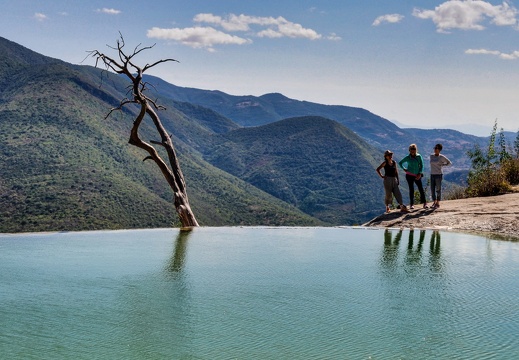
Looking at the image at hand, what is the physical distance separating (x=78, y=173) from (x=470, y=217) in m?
83.7

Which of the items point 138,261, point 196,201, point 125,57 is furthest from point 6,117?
point 138,261

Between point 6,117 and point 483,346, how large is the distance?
11379 cm

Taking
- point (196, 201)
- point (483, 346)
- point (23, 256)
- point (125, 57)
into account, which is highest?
point (125, 57)

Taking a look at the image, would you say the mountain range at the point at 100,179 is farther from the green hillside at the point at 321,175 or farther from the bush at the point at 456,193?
the bush at the point at 456,193

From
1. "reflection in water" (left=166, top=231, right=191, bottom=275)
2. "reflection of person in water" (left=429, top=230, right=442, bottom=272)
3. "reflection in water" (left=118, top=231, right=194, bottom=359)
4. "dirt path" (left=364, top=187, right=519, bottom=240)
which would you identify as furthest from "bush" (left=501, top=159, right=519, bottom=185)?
"reflection in water" (left=118, top=231, right=194, bottom=359)

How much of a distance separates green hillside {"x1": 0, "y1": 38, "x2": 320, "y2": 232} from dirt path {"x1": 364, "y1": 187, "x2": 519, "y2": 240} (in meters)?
58.3

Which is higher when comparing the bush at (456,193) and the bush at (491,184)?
the bush at (491,184)

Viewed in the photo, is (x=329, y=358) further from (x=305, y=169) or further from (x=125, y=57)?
(x=305, y=169)

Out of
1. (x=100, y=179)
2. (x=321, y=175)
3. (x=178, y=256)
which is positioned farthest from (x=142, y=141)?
(x=321, y=175)

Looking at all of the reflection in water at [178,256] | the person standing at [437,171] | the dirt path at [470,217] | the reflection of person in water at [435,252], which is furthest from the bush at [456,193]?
the reflection in water at [178,256]

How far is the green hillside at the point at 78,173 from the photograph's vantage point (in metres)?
72.4

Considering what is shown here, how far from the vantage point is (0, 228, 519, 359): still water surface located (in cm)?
453

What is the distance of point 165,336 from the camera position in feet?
15.7

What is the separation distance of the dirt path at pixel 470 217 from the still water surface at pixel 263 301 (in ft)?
5.41
